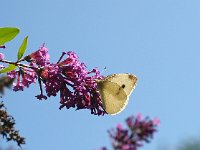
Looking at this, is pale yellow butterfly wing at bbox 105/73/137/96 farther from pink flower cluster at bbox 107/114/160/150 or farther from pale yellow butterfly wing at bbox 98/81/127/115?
pink flower cluster at bbox 107/114/160/150

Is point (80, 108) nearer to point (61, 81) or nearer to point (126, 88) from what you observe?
point (61, 81)

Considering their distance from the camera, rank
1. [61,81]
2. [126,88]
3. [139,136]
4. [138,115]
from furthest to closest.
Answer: [126,88]
[61,81]
[138,115]
[139,136]

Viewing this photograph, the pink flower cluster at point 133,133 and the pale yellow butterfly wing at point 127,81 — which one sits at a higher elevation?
the pale yellow butterfly wing at point 127,81

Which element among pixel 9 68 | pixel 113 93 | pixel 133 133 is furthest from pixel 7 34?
pixel 133 133

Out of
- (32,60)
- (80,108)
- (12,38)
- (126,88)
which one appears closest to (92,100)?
(80,108)

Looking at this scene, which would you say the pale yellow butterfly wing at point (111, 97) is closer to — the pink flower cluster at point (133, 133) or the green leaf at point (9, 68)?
the green leaf at point (9, 68)

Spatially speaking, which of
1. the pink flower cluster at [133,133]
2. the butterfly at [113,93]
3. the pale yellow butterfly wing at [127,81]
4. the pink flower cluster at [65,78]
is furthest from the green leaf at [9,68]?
the pink flower cluster at [133,133]

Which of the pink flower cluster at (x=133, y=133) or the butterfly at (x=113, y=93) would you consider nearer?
the pink flower cluster at (x=133, y=133)

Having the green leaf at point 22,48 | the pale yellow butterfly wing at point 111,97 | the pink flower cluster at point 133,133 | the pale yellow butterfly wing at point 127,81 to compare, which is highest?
the green leaf at point 22,48

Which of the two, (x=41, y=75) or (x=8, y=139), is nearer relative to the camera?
(x=8, y=139)
